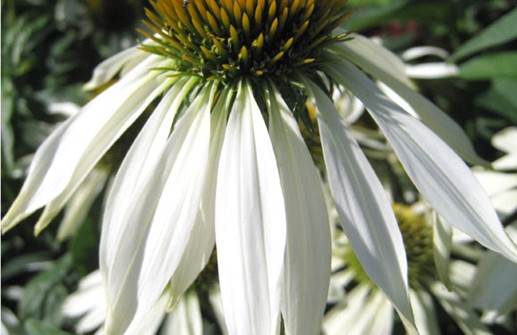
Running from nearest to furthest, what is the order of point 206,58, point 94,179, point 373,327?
1. point 206,58
2. point 373,327
3. point 94,179

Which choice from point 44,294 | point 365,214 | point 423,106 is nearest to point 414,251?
point 423,106

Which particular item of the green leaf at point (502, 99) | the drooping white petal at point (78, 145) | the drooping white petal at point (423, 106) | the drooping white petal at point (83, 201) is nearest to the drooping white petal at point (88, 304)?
the drooping white petal at point (83, 201)

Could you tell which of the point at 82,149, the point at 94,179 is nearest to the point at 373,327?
the point at 82,149

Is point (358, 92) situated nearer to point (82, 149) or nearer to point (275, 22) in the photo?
point (275, 22)

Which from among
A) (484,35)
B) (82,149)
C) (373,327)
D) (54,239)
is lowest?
(373,327)

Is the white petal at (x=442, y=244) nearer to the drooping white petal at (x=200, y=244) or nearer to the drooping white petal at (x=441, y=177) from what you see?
the drooping white petal at (x=441, y=177)

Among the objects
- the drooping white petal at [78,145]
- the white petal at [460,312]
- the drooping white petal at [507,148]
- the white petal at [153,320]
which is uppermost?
the drooping white petal at [78,145]

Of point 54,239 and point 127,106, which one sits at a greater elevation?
point 127,106
